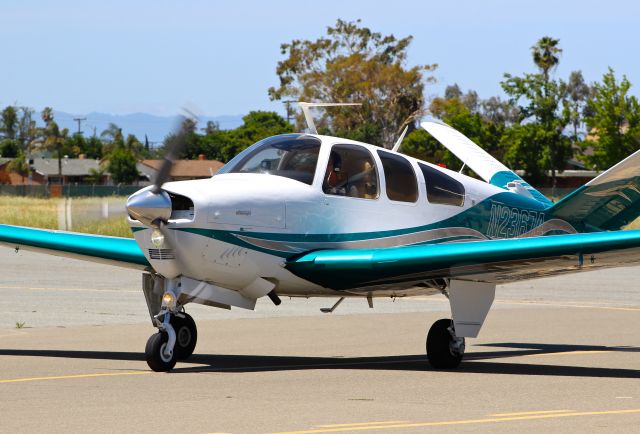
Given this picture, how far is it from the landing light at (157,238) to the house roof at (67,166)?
149 metres

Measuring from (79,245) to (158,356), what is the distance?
3171 millimetres

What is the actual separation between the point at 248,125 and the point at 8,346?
137m

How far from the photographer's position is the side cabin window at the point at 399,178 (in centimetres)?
1427

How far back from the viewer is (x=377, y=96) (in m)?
98.3

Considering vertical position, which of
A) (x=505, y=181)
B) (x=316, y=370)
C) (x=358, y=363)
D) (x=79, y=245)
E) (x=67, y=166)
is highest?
(x=505, y=181)

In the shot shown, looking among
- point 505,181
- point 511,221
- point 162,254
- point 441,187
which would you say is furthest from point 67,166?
point 162,254

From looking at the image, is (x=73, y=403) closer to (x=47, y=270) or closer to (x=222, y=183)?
(x=222, y=183)

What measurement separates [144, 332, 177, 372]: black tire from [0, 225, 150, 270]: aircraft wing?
2243mm

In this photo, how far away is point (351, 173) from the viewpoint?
14031 millimetres

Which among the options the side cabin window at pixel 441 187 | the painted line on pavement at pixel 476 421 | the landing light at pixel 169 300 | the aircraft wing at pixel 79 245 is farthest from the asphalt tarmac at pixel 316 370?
the side cabin window at pixel 441 187

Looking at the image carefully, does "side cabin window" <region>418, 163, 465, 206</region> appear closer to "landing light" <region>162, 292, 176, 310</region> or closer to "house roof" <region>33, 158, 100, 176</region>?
"landing light" <region>162, 292, 176, 310</region>

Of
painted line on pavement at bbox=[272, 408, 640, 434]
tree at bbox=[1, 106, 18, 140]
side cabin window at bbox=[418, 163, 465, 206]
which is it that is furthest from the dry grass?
tree at bbox=[1, 106, 18, 140]

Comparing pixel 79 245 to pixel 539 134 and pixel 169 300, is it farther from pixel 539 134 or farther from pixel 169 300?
pixel 539 134

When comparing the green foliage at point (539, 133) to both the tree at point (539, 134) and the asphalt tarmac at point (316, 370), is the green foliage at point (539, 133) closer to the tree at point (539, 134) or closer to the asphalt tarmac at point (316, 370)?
the tree at point (539, 134)
